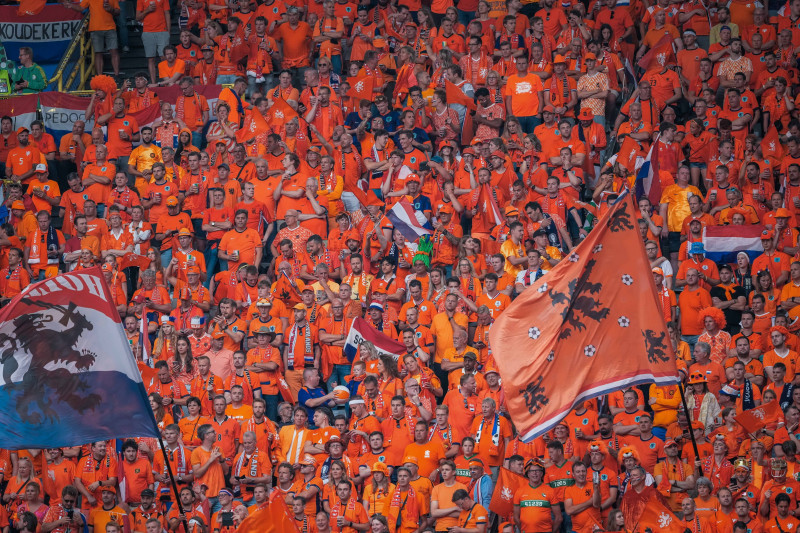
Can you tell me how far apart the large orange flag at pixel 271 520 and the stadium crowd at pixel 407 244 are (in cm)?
14

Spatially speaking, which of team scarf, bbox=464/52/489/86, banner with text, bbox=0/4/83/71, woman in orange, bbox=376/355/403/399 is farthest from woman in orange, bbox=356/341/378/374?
banner with text, bbox=0/4/83/71

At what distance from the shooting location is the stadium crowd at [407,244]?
15836 millimetres

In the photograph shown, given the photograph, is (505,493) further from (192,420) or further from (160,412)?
(160,412)

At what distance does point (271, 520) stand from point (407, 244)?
587 centimetres

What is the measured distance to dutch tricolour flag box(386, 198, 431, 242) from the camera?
18859 mm

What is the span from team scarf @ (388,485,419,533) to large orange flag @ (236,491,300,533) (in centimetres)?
187

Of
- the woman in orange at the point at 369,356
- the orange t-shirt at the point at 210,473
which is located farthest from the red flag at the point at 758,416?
the orange t-shirt at the point at 210,473

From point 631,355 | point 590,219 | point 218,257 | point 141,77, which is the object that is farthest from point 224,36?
point 631,355

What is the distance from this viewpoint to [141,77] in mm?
22156

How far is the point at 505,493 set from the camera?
15414mm

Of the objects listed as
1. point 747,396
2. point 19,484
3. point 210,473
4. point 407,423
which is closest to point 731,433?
point 747,396

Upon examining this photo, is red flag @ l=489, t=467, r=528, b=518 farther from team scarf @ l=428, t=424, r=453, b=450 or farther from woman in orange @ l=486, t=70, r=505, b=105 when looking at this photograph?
woman in orange @ l=486, t=70, r=505, b=105

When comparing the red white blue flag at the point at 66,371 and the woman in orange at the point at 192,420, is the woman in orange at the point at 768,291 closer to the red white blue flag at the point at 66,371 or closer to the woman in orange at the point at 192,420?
the woman in orange at the point at 192,420

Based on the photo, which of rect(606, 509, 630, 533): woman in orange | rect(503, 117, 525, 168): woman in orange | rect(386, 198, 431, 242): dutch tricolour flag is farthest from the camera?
rect(503, 117, 525, 168): woman in orange
